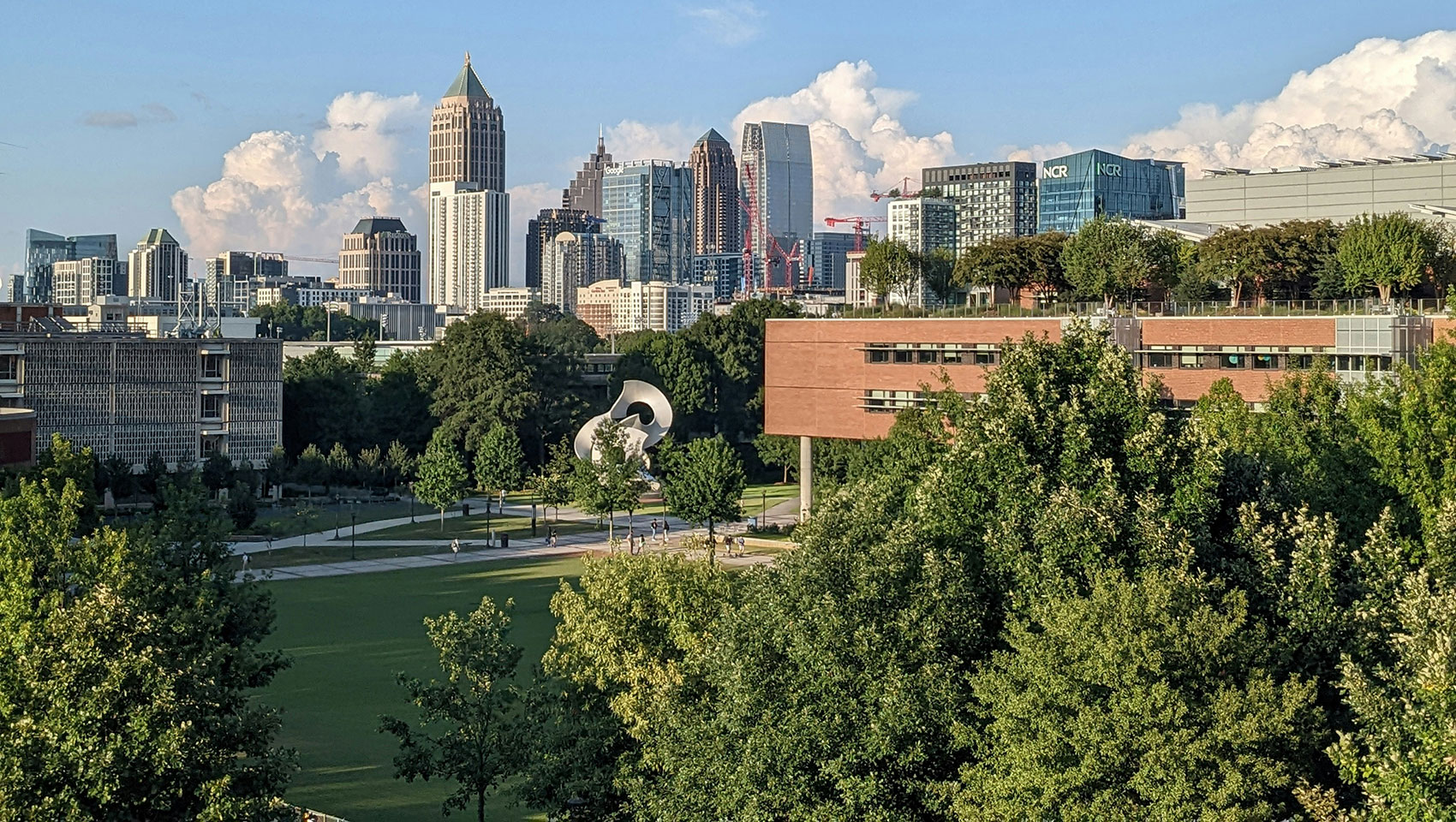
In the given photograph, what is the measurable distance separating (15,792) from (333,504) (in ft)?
246

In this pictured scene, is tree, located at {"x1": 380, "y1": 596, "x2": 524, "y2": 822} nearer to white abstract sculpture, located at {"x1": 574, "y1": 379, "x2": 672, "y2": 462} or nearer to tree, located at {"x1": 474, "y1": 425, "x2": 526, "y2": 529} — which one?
tree, located at {"x1": 474, "y1": 425, "x2": 526, "y2": 529}

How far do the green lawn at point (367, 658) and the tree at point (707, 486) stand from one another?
22.2 feet

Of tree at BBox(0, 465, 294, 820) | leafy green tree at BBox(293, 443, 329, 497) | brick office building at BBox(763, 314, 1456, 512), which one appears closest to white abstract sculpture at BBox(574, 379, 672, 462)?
leafy green tree at BBox(293, 443, 329, 497)

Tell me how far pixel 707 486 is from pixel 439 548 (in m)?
13.9

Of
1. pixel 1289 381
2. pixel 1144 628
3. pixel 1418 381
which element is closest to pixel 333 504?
pixel 1289 381

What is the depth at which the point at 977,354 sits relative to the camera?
73.6 m

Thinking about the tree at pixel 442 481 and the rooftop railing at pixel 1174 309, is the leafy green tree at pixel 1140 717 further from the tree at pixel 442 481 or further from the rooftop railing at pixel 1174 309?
the tree at pixel 442 481

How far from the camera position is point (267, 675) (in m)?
30.9

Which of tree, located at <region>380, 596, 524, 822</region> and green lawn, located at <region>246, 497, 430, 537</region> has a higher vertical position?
tree, located at <region>380, 596, 524, 822</region>

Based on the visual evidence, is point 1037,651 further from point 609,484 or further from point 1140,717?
point 609,484

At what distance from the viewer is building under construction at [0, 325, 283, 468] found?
8944 cm

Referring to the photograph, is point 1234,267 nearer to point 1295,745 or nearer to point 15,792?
point 1295,745

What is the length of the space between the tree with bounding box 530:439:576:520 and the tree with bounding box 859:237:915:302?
19788 mm

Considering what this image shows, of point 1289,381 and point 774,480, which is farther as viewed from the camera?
point 774,480
